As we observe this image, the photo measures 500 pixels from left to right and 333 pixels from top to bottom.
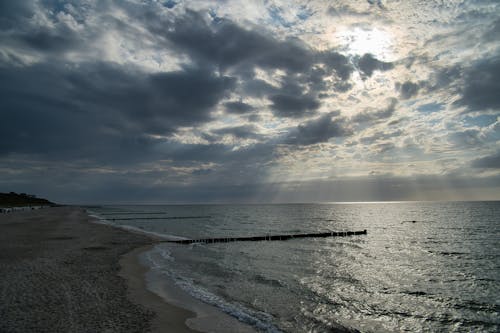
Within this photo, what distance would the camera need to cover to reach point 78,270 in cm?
1975

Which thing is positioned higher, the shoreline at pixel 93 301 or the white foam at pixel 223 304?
the shoreline at pixel 93 301

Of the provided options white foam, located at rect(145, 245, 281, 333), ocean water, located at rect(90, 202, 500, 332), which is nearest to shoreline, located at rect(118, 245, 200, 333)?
white foam, located at rect(145, 245, 281, 333)

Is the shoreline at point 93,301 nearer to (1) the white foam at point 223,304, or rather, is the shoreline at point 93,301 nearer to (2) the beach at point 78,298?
(2) the beach at point 78,298

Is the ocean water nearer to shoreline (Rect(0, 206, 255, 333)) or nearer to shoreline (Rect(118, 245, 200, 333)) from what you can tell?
shoreline (Rect(0, 206, 255, 333))

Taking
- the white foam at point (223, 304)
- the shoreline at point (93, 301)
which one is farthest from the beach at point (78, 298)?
the white foam at point (223, 304)

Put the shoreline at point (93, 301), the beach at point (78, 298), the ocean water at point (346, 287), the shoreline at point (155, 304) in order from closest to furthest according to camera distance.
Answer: the beach at point (78, 298), the shoreline at point (93, 301), the shoreline at point (155, 304), the ocean water at point (346, 287)

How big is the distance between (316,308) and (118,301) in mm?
9858

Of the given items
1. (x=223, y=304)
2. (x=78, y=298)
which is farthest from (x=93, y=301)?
(x=223, y=304)

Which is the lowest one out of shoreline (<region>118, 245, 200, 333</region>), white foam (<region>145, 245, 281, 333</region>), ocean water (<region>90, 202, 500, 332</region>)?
ocean water (<region>90, 202, 500, 332</region>)

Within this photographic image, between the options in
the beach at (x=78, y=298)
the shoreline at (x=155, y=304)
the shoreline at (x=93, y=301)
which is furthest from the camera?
the shoreline at (x=155, y=304)

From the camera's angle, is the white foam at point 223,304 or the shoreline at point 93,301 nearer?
the shoreline at point 93,301

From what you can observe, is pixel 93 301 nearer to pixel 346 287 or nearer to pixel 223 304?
pixel 223 304

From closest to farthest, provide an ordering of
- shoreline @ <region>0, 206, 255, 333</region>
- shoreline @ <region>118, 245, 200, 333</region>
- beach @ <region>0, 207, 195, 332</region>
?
1. beach @ <region>0, 207, 195, 332</region>
2. shoreline @ <region>0, 206, 255, 333</region>
3. shoreline @ <region>118, 245, 200, 333</region>

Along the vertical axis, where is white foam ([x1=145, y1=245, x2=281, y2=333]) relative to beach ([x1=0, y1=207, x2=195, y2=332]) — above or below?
below
